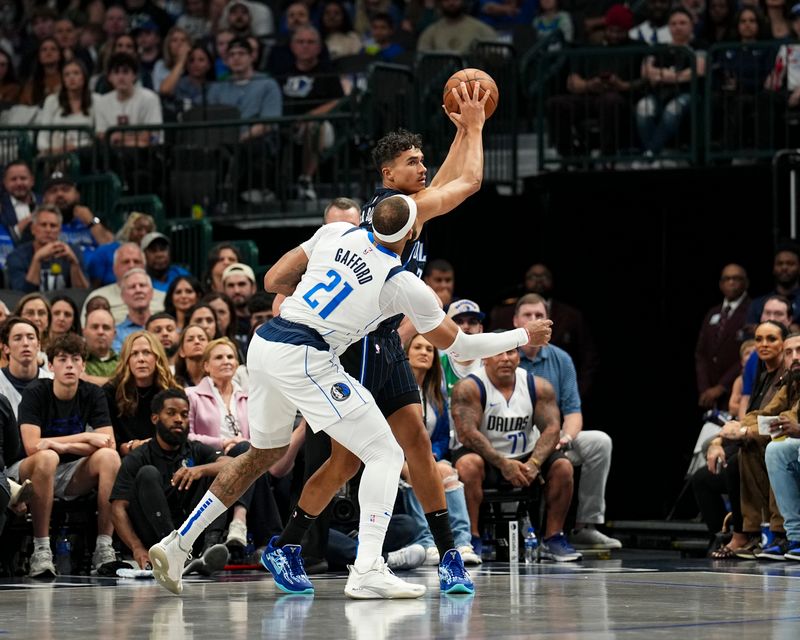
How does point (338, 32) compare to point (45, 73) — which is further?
point (338, 32)

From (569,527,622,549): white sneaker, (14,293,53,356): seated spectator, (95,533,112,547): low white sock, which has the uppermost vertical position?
(14,293,53,356): seated spectator

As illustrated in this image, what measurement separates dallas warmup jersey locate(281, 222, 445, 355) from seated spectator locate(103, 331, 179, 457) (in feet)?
11.5

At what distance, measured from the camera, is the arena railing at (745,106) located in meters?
14.8

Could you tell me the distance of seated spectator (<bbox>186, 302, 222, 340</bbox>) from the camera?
39.2 feet

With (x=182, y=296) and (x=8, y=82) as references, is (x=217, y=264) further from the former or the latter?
(x=8, y=82)

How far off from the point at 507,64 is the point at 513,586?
323 inches

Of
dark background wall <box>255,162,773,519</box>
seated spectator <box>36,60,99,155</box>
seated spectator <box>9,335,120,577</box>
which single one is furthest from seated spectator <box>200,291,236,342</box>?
seated spectator <box>36,60,99,155</box>

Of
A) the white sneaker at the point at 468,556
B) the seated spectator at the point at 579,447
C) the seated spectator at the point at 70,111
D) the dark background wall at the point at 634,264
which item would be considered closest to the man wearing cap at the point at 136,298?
the seated spectator at the point at 579,447

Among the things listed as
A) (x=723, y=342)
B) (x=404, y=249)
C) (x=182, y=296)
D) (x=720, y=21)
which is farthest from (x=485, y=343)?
(x=720, y=21)

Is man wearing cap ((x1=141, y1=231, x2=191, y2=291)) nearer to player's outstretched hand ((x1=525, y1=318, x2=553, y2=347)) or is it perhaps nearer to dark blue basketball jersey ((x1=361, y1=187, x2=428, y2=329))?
dark blue basketball jersey ((x1=361, y1=187, x2=428, y2=329))

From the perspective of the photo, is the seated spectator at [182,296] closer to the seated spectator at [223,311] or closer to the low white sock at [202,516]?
the seated spectator at [223,311]

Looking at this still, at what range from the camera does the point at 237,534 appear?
1038 cm

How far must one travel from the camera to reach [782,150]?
47.4ft

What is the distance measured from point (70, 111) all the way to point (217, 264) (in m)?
3.87
